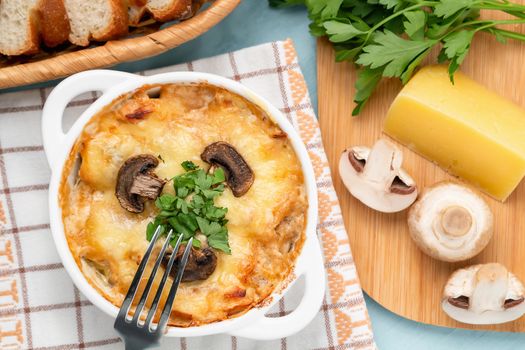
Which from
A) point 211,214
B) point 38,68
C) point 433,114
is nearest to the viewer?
point 211,214

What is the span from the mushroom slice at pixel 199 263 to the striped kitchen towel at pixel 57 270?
52cm

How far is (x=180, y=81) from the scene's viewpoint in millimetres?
2441

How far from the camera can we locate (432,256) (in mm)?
2807

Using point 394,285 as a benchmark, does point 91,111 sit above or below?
above

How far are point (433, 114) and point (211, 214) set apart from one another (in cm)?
101

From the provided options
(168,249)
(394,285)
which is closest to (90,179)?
(168,249)

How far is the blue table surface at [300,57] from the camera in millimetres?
2939

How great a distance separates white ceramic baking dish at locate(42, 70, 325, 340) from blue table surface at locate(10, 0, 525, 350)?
0.53m

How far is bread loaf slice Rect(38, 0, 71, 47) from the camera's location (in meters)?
2.55

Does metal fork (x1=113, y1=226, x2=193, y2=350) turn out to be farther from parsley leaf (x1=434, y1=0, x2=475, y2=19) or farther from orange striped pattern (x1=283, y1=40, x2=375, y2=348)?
parsley leaf (x1=434, y1=0, x2=475, y2=19)

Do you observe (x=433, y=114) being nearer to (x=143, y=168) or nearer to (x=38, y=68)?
(x=143, y=168)

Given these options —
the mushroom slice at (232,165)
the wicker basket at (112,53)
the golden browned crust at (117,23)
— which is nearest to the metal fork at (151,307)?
the mushroom slice at (232,165)

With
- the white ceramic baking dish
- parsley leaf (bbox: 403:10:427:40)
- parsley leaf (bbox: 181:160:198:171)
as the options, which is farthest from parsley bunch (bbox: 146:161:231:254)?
parsley leaf (bbox: 403:10:427:40)

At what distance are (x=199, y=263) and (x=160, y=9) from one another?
97 cm
